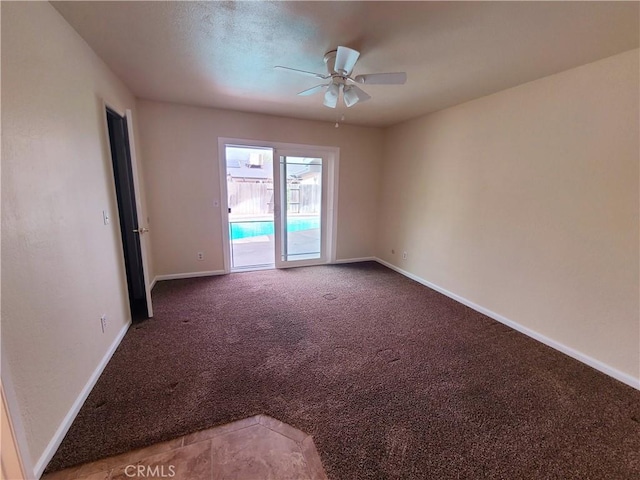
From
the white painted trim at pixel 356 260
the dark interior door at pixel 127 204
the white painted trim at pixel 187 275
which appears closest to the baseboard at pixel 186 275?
the white painted trim at pixel 187 275

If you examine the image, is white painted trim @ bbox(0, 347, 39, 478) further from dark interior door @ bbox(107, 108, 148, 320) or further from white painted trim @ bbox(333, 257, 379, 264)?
white painted trim @ bbox(333, 257, 379, 264)

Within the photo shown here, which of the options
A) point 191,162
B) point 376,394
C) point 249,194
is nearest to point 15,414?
point 376,394

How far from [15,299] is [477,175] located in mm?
3795

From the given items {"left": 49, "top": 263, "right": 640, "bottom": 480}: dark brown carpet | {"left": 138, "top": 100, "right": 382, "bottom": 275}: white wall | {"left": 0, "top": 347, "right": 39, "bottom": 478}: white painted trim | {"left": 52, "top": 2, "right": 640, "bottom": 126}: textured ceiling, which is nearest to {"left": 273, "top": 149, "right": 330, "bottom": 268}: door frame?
{"left": 138, "top": 100, "right": 382, "bottom": 275}: white wall

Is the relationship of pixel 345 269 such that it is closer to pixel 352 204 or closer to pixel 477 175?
pixel 352 204

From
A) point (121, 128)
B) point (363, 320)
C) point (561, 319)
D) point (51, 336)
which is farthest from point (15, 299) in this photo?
point (561, 319)

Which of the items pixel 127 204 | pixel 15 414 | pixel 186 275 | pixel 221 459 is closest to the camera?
pixel 15 414

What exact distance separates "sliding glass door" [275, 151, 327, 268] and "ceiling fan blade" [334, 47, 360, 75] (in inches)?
89.6

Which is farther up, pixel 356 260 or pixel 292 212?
pixel 292 212

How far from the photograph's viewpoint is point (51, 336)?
145 cm

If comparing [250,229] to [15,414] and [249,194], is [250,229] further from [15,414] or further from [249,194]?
[15,414]

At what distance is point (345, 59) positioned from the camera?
188 cm

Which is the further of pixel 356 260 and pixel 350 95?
pixel 356 260

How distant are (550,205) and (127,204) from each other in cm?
405
